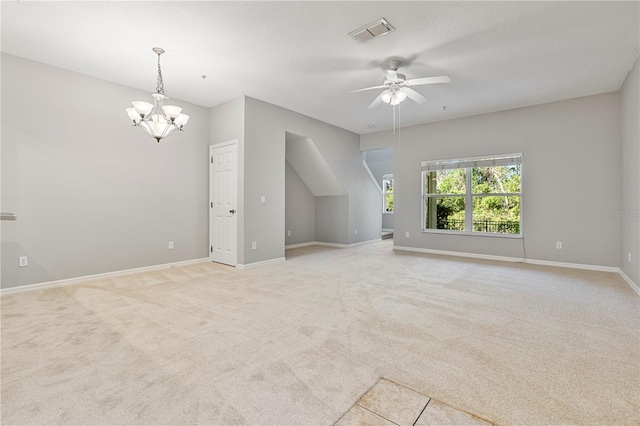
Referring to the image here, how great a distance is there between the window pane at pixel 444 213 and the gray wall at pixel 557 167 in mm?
258

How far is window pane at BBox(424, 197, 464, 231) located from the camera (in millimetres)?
6262

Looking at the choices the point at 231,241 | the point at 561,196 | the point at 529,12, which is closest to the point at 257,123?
the point at 231,241

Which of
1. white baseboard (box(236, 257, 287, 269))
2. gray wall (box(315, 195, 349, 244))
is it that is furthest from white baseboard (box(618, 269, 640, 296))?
white baseboard (box(236, 257, 287, 269))

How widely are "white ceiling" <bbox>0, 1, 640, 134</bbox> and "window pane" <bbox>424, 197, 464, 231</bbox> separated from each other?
7.41ft

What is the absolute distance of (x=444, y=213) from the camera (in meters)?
6.45

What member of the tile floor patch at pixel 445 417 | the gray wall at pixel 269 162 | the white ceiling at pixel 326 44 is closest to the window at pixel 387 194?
the gray wall at pixel 269 162

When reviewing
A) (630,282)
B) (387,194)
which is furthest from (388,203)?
(630,282)

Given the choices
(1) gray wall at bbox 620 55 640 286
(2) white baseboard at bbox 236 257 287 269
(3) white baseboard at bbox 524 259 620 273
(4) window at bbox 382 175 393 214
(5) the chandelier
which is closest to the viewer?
(5) the chandelier

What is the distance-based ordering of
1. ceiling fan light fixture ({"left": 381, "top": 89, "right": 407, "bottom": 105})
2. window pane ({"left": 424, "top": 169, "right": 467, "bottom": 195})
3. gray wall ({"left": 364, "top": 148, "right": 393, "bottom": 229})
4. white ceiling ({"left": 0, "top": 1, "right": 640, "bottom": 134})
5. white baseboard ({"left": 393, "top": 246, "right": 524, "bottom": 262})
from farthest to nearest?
gray wall ({"left": 364, "top": 148, "right": 393, "bottom": 229})
window pane ({"left": 424, "top": 169, "right": 467, "bottom": 195})
white baseboard ({"left": 393, "top": 246, "right": 524, "bottom": 262})
ceiling fan light fixture ({"left": 381, "top": 89, "right": 407, "bottom": 105})
white ceiling ({"left": 0, "top": 1, "right": 640, "bottom": 134})

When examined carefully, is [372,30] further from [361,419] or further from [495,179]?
[495,179]

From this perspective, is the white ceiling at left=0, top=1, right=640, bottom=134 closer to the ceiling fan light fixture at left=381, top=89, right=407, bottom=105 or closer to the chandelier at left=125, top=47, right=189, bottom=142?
the ceiling fan light fixture at left=381, top=89, right=407, bottom=105

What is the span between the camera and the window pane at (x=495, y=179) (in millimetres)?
5637

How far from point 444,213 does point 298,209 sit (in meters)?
3.42

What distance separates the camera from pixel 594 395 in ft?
5.53
